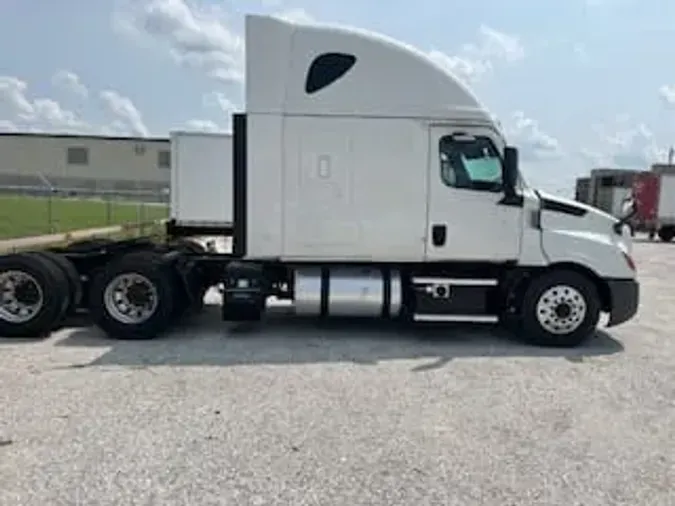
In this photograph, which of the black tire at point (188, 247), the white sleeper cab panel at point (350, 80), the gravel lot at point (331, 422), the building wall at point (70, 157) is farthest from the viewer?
the building wall at point (70, 157)

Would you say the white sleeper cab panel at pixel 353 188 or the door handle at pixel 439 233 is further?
the door handle at pixel 439 233

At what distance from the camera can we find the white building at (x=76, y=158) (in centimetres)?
7869

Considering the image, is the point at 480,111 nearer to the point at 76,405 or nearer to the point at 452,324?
the point at 452,324

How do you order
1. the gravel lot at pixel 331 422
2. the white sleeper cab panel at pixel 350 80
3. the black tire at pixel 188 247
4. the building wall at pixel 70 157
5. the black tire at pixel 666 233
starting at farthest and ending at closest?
the building wall at pixel 70 157 → the black tire at pixel 666 233 → the black tire at pixel 188 247 → the white sleeper cab panel at pixel 350 80 → the gravel lot at pixel 331 422

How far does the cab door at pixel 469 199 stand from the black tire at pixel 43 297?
14.6 feet

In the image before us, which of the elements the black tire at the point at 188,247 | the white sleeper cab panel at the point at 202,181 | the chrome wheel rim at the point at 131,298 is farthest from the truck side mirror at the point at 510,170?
A: the white sleeper cab panel at the point at 202,181

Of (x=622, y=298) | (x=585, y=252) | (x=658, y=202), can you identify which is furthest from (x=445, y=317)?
(x=658, y=202)

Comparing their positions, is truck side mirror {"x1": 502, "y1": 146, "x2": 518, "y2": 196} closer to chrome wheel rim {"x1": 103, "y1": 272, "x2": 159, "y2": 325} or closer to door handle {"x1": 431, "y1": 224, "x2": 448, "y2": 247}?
door handle {"x1": 431, "y1": 224, "x2": 448, "y2": 247}

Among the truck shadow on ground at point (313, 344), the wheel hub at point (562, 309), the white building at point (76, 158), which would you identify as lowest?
the truck shadow on ground at point (313, 344)

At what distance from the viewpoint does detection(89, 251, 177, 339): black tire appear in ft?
30.4

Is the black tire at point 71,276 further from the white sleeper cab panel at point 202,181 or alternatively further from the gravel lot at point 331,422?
the white sleeper cab panel at point 202,181

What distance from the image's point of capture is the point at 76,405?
6352 millimetres

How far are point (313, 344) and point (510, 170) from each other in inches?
123

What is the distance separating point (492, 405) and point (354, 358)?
205 centimetres
